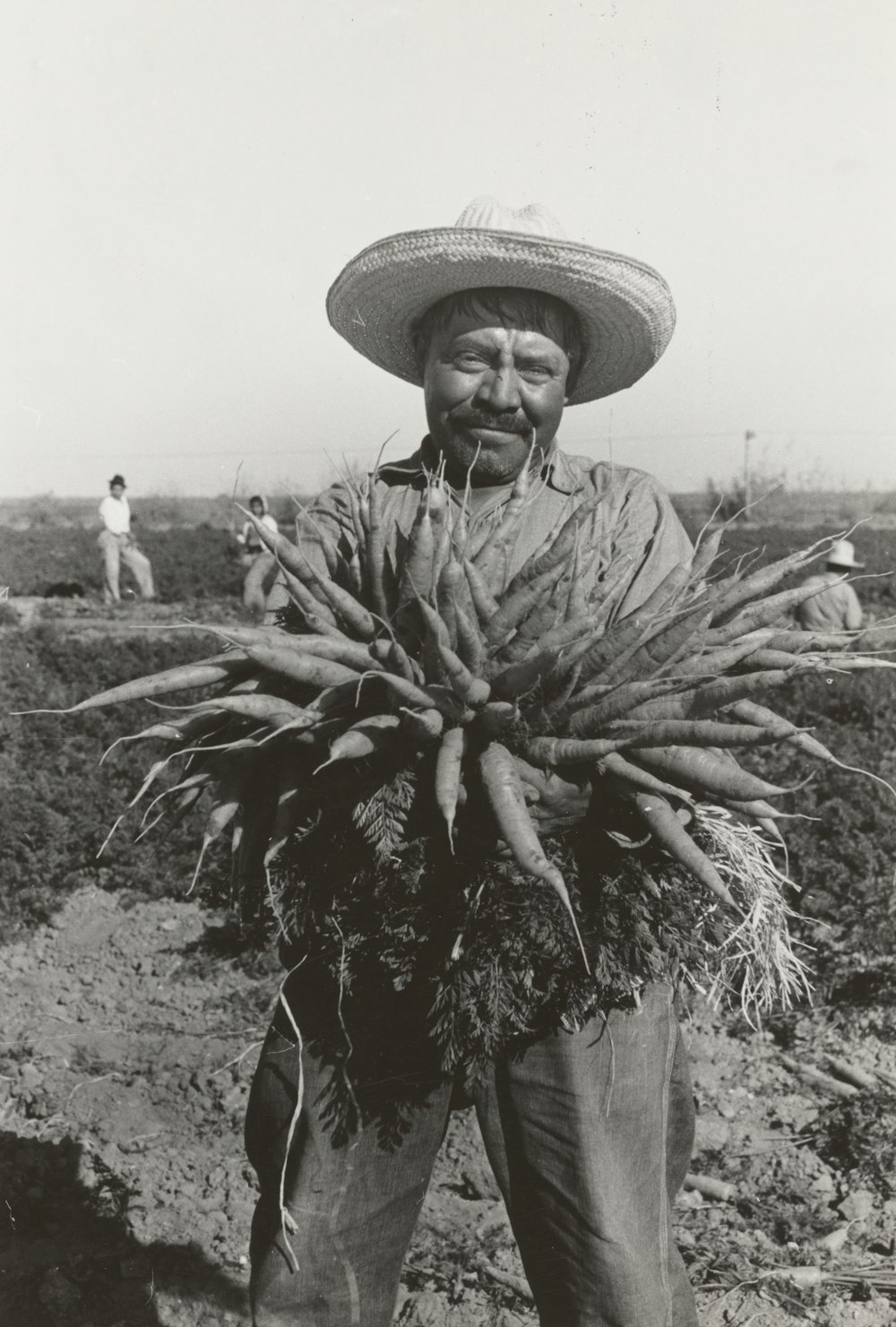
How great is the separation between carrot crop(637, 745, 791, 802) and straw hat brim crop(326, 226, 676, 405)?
3.74 feet

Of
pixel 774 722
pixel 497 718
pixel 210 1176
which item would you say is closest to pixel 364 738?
pixel 497 718

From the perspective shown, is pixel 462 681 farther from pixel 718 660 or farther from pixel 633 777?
pixel 718 660

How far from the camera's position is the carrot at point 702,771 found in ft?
5.70

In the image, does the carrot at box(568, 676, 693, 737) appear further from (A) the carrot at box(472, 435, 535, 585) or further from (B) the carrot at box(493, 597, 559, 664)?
(A) the carrot at box(472, 435, 535, 585)

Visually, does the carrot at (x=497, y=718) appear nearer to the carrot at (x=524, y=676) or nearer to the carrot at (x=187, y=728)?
the carrot at (x=524, y=676)

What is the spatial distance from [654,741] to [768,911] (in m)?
0.58

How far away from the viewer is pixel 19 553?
2225cm

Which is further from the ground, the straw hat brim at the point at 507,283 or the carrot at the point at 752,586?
the straw hat brim at the point at 507,283

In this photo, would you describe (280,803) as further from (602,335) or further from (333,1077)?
(602,335)

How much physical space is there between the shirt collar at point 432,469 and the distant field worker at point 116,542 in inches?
523

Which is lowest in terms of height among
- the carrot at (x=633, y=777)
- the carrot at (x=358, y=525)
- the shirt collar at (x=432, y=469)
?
the carrot at (x=633, y=777)

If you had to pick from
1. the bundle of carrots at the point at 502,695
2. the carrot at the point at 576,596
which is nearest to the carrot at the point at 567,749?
the bundle of carrots at the point at 502,695

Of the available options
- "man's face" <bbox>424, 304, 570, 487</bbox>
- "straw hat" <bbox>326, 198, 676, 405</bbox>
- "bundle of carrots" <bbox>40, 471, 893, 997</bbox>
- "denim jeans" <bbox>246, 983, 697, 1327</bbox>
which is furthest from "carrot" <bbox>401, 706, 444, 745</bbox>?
"straw hat" <bbox>326, 198, 676, 405</bbox>

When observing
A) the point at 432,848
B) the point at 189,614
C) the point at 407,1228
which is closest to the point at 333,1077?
the point at 407,1228
